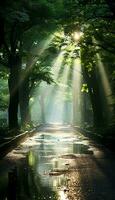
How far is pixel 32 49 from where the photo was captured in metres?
45.0

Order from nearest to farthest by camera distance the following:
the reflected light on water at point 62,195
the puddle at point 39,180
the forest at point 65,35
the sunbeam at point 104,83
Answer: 1. the reflected light on water at point 62,195
2. the puddle at point 39,180
3. the forest at point 65,35
4. the sunbeam at point 104,83

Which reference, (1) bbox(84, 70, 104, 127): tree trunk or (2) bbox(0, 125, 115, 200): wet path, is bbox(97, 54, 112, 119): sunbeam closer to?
(1) bbox(84, 70, 104, 127): tree trunk

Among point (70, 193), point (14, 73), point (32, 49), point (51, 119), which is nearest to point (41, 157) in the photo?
point (70, 193)

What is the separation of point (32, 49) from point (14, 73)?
37.1 feet

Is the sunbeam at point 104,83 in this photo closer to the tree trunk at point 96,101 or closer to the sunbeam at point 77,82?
the tree trunk at point 96,101

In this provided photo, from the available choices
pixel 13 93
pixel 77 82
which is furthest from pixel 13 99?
pixel 77 82

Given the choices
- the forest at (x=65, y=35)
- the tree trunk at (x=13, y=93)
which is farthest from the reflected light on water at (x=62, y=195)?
the tree trunk at (x=13, y=93)

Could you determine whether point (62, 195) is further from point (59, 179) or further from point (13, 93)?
point (13, 93)

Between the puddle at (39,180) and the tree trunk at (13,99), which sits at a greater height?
the tree trunk at (13,99)

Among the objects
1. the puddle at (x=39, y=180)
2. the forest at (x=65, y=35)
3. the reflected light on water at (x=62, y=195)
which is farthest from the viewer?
the forest at (x=65, y=35)

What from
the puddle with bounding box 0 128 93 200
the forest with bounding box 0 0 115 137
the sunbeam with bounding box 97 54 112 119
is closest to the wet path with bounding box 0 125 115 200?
the puddle with bounding box 0 128 93 200

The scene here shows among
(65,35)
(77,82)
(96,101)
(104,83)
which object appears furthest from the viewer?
(77,82)

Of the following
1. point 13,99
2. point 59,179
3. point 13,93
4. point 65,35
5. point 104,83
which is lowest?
point 59,179

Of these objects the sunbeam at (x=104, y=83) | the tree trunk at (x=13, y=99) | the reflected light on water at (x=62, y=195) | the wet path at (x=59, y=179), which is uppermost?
the sunbeam at (x=104, y=83)
